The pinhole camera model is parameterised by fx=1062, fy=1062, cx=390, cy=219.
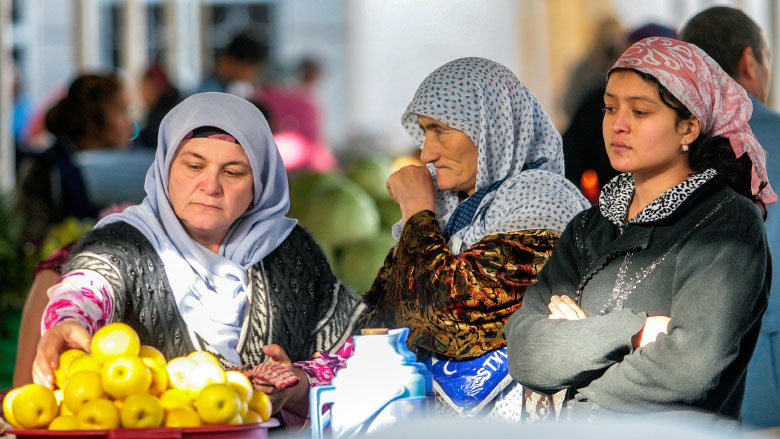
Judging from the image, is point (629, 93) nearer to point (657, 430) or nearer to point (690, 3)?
point (657, 430)

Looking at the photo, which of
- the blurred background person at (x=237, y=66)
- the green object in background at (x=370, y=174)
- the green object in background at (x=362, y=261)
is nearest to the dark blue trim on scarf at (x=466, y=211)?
the green object in background at (x=362, y=261)

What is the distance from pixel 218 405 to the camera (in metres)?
1.87

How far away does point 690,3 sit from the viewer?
428 inches

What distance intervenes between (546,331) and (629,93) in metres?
0.54

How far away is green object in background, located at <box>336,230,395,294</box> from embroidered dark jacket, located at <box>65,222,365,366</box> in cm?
224

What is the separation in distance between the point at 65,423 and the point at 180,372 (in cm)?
23

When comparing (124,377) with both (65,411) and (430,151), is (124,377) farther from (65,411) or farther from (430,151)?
(430,151)

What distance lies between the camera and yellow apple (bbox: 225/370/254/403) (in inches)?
77.9

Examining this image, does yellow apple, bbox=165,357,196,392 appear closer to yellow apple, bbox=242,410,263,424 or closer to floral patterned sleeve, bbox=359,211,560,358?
yellow apple, bbox=242,410,263,424

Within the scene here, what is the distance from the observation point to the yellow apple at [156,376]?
1.94 m

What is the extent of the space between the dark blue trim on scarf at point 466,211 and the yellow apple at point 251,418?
39.3 inches

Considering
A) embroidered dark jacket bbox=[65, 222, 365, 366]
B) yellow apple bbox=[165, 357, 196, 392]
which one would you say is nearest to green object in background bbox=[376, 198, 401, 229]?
embroidered dark jacket bbox=[65, 222, 365, 366]

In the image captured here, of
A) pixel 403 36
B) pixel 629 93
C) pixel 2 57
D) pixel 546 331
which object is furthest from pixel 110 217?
pixel 403 36

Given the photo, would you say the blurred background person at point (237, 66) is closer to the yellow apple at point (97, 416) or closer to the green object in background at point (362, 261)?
the green object in background at point (362, 261)
